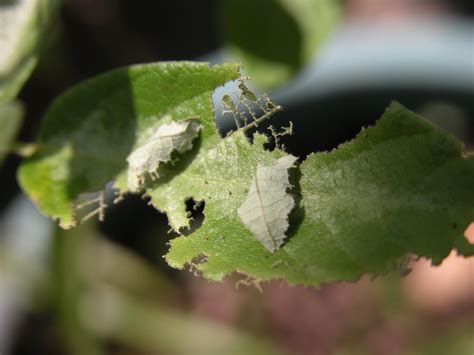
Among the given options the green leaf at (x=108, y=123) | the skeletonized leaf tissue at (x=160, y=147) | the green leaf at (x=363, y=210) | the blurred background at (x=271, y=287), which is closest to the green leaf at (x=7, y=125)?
the green leaf at (x=108, y=123)

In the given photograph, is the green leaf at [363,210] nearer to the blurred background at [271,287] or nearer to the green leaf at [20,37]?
the green leaf at [20,37]

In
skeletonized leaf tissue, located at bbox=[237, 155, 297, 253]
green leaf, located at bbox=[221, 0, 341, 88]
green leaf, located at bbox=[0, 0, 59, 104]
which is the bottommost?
skeletonized leaf tissue, located at bbox=[237, 155, 297, 253]

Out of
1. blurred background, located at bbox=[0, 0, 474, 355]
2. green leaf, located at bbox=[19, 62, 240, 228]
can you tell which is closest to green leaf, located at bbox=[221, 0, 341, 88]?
blurred background, located at bbox=[0, 0, 474, 355]

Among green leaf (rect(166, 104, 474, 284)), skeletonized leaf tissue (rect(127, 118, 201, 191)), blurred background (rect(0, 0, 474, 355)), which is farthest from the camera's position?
blurred background (rect(0, 0, 474, 355))

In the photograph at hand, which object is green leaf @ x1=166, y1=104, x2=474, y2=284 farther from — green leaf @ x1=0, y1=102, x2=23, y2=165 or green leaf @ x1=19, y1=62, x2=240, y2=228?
green leaf @ x1=0, y1=102, x2=23, y2=165

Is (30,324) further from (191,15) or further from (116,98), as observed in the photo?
(191,15)

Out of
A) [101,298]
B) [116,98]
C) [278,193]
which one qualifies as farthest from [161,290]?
[278,193]
